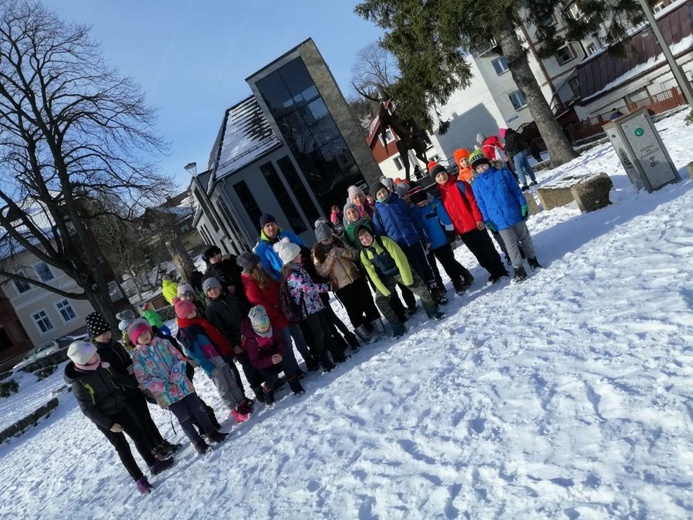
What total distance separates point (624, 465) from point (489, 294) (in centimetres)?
395

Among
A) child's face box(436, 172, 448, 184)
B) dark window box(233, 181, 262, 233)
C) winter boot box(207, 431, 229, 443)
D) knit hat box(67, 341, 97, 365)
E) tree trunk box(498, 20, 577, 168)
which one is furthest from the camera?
dark window box(233, 181, 262, 233)

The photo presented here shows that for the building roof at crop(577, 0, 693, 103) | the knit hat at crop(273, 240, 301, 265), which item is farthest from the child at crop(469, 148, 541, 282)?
the building roof at crop(577, 0, 693, 103)

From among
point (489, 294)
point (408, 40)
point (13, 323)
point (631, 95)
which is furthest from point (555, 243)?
point (13, 323)

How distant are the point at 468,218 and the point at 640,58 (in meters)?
24.7

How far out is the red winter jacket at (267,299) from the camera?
6582 millimetres

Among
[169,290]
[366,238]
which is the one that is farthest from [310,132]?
[366,238]

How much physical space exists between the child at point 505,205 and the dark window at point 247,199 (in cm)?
1709

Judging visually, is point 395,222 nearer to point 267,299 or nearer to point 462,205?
point 462,205

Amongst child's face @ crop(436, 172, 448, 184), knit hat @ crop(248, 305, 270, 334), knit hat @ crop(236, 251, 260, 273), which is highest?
knit hat @ crop(236, 251, 260, 273)

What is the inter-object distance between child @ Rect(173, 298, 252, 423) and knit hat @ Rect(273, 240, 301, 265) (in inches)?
48.9

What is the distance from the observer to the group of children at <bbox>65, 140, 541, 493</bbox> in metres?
5.98

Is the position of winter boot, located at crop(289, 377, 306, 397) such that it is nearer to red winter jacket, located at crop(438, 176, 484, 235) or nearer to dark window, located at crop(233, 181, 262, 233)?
red winter jacket, located at crop(438, 176, 484, 235)

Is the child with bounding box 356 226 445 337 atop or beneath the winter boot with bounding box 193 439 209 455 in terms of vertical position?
atop

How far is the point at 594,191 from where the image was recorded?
841 centimetres
